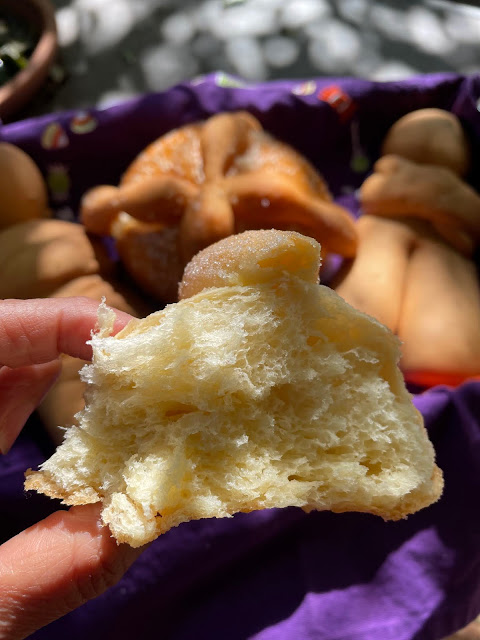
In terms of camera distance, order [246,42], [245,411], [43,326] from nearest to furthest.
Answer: [245,411] → [43,326] → [246,42]

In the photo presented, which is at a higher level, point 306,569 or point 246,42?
point 246,42

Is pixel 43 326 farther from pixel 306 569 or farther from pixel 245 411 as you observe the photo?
pixel 306 569

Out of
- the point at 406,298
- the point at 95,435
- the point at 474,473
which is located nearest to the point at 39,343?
the point at 95,435

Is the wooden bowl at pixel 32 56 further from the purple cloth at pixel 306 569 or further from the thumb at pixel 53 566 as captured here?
the thumb at pixel 53 566

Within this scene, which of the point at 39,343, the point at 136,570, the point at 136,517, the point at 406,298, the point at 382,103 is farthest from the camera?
the point at 382,103

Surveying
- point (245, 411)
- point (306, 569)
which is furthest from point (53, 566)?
point (306, 569)

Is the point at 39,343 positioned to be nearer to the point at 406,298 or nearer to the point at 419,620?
the point at 406,298
